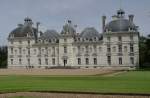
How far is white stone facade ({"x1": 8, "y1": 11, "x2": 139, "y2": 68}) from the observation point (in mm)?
65438

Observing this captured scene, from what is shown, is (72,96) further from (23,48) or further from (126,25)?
(23,48)

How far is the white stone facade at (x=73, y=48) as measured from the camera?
65.4 m

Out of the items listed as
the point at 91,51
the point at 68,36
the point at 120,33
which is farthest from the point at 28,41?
the point at 120,33

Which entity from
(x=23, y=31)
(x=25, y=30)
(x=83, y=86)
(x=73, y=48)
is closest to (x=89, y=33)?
(x=73, y=48)

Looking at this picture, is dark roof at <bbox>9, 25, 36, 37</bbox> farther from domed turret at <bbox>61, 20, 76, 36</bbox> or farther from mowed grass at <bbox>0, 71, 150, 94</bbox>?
mowed grass at <bbox>0, 71, 150, 94</bbox>

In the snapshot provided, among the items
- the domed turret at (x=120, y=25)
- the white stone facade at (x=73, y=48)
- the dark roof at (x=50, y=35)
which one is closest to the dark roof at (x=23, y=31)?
the white stone facade at (x=73, y=48)

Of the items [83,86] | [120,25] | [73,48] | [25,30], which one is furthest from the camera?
[25,30]

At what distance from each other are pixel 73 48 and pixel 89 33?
15.9 ft

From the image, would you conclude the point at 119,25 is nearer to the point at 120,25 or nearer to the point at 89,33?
the point at 120,25

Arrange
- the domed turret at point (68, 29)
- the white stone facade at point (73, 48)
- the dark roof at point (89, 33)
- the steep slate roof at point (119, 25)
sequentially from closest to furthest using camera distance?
1. the white stone facade at point (73, 48)
2. the steep slate roof at point (119, 25)
3. the dark roof at point (89, 33)
4. the domed turret at point (68, 29)

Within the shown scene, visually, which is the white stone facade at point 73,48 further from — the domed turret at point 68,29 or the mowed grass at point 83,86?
the mowed grass at point 83,86

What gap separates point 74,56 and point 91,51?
4351 mm

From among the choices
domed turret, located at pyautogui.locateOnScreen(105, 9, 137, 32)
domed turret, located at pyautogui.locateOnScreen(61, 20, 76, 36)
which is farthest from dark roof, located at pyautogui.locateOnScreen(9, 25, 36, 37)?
domed turret, located at pyautogui.locateOnScreen(105, 9, 137, 32)

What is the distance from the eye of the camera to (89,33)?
70438mm
